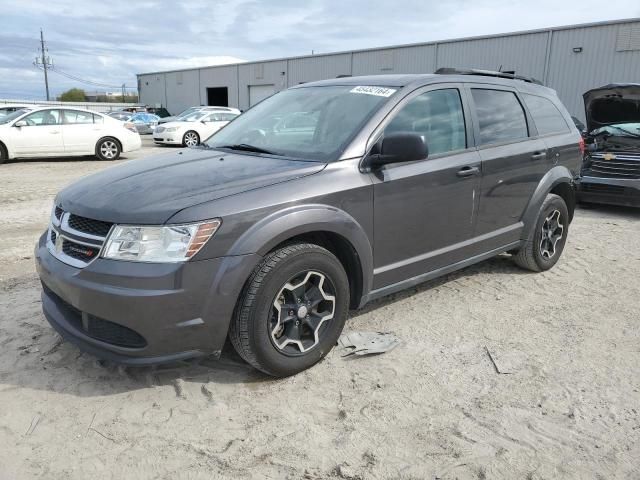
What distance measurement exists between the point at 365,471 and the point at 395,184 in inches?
70.1

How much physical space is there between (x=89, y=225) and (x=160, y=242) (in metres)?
0.49

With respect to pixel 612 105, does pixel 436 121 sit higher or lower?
lower

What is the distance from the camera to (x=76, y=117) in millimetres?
13781

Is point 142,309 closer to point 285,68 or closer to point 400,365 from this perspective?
point 400,365

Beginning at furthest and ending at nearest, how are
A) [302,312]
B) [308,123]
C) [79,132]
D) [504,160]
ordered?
1. [79,132]
2. [504,160]
3. [308,123]
4. [302,312]

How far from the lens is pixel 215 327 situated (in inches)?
107

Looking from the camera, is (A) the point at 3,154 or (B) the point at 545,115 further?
(A) the point at 3,154

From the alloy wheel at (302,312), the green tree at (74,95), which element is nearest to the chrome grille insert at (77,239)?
the alloy wheel at (302,312)

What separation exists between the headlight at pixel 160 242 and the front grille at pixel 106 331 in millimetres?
371

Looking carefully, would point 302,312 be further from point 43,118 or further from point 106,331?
point 43,118

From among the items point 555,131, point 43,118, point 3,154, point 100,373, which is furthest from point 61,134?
point 555,131

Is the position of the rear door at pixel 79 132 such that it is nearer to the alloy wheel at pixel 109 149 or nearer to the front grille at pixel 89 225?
the alloy wheel at pixel 109 149

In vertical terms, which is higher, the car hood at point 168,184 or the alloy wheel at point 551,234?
the car hood at point 168,184

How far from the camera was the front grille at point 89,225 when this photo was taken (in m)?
2.69
